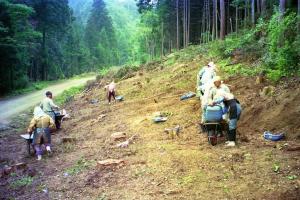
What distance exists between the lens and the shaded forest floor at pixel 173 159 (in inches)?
354

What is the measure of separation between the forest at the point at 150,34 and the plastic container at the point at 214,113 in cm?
437

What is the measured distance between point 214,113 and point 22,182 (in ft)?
17.2

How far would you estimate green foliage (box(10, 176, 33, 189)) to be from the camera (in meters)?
11.2

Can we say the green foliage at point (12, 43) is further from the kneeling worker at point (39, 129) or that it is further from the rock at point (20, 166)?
the rock at point (20, 166)

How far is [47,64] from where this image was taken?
57688 mm

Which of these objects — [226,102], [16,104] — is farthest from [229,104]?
[16,104]

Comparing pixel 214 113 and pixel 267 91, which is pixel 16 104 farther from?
pixel 214 113

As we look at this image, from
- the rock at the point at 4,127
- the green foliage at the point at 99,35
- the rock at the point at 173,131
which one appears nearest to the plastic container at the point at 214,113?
the rock at the point at 173,131

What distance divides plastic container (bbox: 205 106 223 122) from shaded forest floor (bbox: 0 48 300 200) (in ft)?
2.33

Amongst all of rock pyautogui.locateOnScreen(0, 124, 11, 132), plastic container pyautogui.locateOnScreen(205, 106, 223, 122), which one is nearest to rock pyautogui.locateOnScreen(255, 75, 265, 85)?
plastic container pyautogui.locateOnScreen(205, 106, 223, 122)

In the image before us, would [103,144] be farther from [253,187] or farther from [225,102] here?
[253,187]

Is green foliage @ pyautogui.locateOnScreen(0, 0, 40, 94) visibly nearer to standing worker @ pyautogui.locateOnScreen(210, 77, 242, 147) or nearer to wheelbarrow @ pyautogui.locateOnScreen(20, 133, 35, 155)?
wheelbarrow @ pyautogui.locateOnScreen(20, 133, 35, 155)

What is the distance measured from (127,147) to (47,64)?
46590 mm

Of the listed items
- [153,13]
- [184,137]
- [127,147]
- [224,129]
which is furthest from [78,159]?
[153,13]
